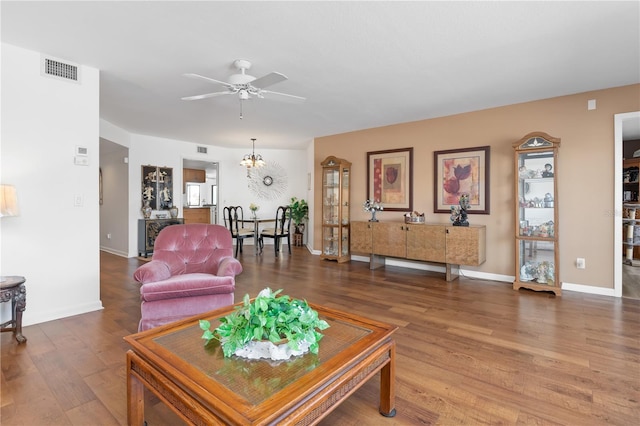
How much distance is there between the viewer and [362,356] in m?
1.48

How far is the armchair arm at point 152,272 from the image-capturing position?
267 cm

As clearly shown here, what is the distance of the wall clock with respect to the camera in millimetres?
8242

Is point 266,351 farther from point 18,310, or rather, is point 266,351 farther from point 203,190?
point 203,190

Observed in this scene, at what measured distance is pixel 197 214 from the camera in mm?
8453

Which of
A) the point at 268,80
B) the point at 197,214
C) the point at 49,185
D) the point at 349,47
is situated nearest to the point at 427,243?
the point at 349,47

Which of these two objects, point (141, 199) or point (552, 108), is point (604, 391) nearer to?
point (552, 108)

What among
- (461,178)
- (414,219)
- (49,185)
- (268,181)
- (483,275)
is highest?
(268,181)

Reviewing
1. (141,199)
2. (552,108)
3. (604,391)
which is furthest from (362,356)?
(141,199)

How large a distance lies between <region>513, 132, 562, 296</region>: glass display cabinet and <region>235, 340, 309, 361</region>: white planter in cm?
386

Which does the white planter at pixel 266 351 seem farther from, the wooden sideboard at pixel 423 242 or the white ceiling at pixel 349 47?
the wooden sideboard at pixel 423 242

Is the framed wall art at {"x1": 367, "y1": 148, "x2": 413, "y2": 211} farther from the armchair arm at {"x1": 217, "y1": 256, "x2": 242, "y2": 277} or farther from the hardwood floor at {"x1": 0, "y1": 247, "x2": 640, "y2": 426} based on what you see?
the armchair arm at {"x1": 217, "y1": 256, "x2": 242, "y2": 277}

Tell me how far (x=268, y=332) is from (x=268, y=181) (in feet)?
23.2

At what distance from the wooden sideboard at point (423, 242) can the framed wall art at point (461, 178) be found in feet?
1.60

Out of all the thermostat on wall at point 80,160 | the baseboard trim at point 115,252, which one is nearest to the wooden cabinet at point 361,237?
the thermostat on wall at point 80,160
